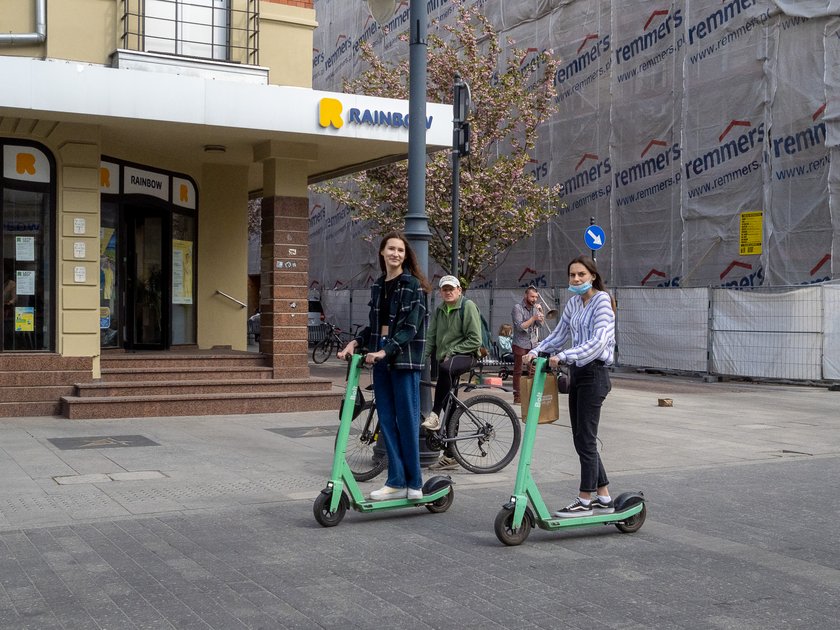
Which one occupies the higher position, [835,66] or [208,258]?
[835,66]

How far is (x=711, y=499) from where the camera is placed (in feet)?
26.1

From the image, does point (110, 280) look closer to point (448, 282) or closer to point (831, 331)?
point (448, 282)

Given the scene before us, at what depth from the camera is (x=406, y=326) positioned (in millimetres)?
6973

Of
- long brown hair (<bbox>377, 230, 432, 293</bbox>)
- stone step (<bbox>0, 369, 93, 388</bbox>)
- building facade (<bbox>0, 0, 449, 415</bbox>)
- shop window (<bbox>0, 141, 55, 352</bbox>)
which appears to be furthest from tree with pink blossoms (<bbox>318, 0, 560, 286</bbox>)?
long brown hair (<bbox>377, 230, 432, 293</bbox>)

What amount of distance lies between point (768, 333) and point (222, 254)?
378 inches

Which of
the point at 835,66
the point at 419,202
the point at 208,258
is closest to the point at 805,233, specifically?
the point at 835,66

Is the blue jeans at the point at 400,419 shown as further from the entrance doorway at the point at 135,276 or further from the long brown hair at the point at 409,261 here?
the entrance doorway at the point at 135,276

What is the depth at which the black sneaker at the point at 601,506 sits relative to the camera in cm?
661

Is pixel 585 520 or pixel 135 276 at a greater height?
pixel 135 276

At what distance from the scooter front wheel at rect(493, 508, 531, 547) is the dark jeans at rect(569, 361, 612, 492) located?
0.53m

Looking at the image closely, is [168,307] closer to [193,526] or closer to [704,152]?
[193,526]

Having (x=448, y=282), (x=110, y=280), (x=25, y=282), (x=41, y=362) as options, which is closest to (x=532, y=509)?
(x=448, y=282)

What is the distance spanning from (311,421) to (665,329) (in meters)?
10.4

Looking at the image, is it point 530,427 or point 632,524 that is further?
point 632,524
